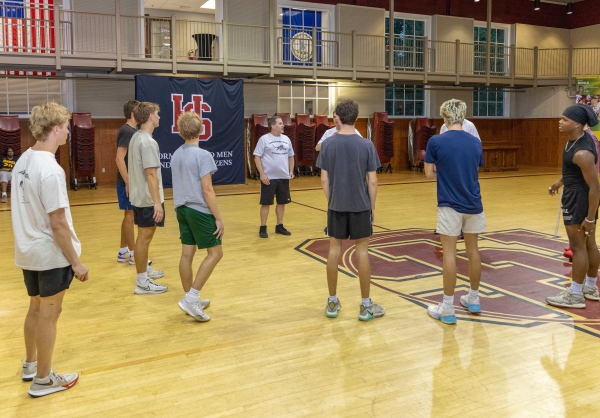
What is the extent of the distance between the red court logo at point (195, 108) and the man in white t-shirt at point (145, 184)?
8.77 metres

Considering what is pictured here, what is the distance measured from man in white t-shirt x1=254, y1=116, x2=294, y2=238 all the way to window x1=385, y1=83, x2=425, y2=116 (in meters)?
11.3

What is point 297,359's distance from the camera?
3.54 metres

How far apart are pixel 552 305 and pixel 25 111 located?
41.7 ft

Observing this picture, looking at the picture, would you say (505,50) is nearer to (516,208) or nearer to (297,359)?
(516,208)

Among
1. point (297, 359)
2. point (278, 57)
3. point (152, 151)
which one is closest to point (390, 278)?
point (297, 359)

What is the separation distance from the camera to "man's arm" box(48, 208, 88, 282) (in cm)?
278

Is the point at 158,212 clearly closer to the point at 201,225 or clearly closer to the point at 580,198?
the point at 201,225

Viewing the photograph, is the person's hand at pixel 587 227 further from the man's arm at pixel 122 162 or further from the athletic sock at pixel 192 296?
the man's arm at pixel 122 162

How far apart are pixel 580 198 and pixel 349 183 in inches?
74.1

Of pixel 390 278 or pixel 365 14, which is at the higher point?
pixel 365 14

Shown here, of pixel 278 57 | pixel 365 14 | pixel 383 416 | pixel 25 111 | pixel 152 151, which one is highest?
pixel 365 14

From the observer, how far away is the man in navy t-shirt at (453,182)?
4.00 meters

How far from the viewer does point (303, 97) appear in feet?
55.0

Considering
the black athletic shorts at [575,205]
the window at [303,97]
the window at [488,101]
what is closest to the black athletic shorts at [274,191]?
the black athletic shorts at [575,205]
